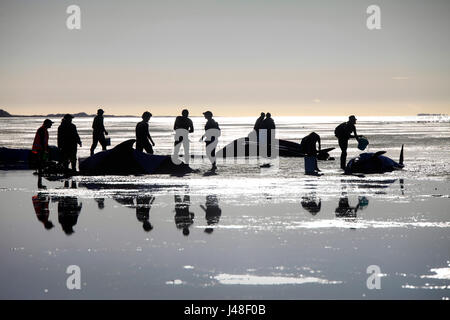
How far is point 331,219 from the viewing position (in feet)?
39.6

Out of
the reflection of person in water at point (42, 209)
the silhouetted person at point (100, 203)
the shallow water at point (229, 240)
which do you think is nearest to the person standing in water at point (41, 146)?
the shallow water at point (229, 240)

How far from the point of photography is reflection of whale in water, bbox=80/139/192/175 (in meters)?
21.8

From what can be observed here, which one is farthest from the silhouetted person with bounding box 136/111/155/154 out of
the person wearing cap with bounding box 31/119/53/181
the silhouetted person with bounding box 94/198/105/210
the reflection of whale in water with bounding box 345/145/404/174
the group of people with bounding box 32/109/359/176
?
the silhouetted person with bounding box 94/198/105/210

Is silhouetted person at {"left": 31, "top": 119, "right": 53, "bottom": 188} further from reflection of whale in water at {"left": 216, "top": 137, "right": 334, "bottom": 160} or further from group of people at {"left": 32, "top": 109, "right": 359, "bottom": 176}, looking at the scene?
reflection of whale in water at {"left": 216, "top": 137, "right": 334, "bottom": 160}

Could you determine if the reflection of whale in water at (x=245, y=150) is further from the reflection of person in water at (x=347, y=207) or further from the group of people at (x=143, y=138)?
the reflection of person in water at (x=347, y=207)

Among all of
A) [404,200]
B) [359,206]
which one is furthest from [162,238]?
[404,200]

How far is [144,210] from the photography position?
1334cm

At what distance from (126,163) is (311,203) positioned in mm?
9256

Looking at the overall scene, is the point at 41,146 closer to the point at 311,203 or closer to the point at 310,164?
the point at 310,164

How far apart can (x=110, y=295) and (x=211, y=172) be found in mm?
15214

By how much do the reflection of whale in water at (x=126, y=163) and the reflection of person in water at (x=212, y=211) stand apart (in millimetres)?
6755

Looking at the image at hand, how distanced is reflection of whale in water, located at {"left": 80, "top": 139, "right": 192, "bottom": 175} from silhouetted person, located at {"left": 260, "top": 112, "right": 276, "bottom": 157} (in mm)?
7887
